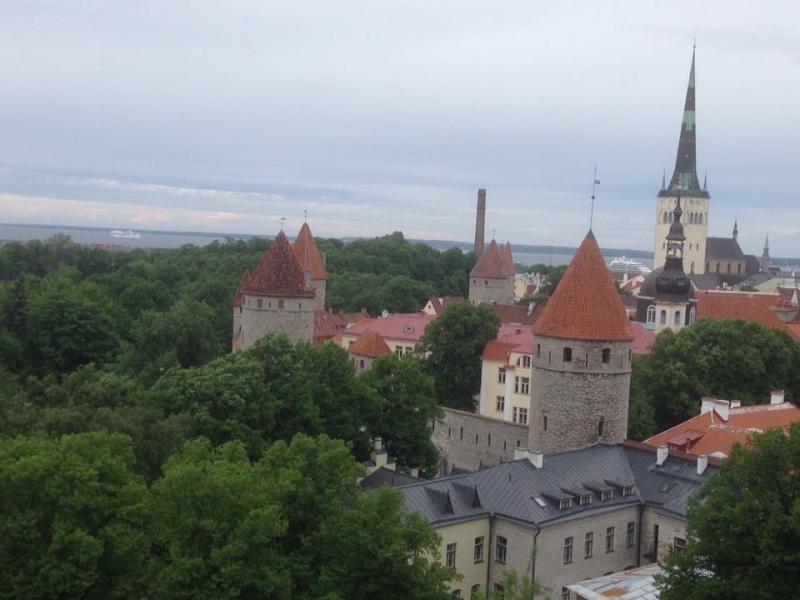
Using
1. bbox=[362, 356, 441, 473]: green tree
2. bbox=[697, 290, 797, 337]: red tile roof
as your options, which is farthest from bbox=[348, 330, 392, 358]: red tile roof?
bbox=[697, 290, 797, 337]: red tile roof

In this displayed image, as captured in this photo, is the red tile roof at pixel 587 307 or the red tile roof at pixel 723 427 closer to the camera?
the red tile roof at pixel 587 307

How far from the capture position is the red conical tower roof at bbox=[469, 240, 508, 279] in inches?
3198

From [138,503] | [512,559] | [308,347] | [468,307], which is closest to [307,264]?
[468,307]

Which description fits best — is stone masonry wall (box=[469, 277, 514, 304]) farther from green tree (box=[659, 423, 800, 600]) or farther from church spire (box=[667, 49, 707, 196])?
green tree (box=[659, 423, 800, 600])

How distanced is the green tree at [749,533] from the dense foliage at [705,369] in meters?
20.3

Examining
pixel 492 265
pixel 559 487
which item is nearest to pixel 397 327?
pixel 492 265

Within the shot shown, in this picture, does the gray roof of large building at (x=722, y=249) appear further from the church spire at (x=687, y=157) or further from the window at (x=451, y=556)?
the window at (x=451, y=556)

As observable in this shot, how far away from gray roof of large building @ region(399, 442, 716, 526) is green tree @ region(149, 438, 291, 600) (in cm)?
708

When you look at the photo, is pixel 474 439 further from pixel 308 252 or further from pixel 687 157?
pixel 687 157

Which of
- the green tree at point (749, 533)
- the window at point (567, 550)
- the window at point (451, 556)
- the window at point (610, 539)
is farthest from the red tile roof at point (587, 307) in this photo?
the green tree at point (749, 533)

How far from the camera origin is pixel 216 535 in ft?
59.8

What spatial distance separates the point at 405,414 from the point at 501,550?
9.53m

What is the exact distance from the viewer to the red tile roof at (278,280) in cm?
4406

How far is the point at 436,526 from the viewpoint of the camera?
25141 millimetres
